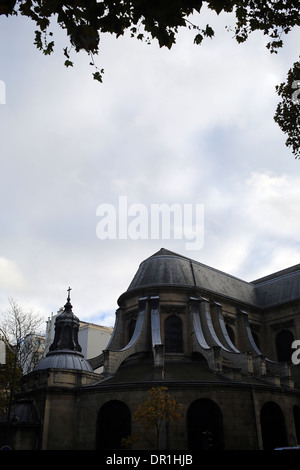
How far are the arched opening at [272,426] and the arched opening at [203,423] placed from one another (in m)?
3.17

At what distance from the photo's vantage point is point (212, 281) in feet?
129

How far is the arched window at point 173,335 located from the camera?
3238cm

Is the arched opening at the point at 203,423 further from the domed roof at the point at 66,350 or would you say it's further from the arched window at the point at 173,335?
the domed roof at the point at 66,350

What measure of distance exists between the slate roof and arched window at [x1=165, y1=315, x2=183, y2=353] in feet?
9.54

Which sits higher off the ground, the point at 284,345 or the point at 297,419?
the point at 284,345

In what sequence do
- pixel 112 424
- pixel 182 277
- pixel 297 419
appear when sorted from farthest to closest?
pixel 182 277 < pixel 297 419 < pixel 112 424

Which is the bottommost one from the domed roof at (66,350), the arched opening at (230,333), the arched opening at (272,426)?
the arched opening at (272,426)

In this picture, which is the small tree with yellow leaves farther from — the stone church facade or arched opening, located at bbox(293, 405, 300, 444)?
arched opening, located at bbox(293, 405, 300, 444)

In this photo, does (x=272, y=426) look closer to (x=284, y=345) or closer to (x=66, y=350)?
(x=284, y=345)

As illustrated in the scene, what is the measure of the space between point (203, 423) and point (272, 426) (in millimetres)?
5004

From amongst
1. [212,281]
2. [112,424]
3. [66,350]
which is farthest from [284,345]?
[66,350]

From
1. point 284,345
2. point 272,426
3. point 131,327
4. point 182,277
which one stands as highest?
point 182,277

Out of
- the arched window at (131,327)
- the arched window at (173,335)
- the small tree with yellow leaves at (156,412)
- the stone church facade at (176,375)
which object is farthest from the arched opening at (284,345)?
the small tree with yellow leaves at (156,412)

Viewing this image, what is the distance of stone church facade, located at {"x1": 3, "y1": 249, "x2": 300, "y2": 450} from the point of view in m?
24.8
